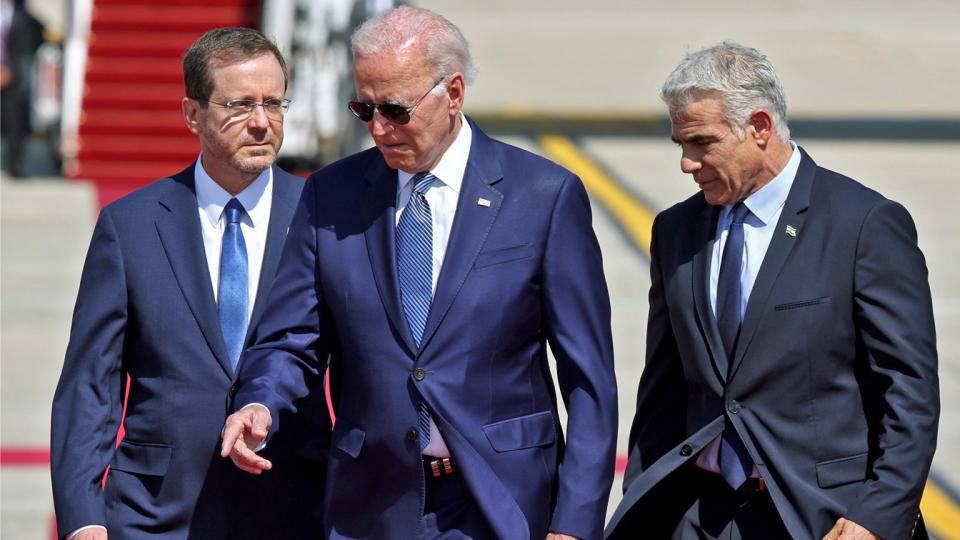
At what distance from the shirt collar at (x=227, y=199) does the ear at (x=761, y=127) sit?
131cm

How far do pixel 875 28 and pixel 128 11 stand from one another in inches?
744

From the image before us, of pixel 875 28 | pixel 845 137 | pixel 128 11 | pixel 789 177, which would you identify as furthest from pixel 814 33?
pixel 789 177

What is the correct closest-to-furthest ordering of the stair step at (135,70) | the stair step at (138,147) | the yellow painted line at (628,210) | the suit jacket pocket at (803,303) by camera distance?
the suit jacket pocket at (803,303)
the yellow painted line at (628,210)
the stair step at (138,147)
the stair step at (135,70)

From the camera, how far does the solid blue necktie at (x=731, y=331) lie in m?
3.60

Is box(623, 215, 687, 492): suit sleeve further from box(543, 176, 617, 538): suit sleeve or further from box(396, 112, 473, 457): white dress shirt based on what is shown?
box(396, 112, 473, 457): white dress shirt

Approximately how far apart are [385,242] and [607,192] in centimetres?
1094

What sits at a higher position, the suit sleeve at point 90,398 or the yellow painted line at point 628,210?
the suit sleeve at point 90,398

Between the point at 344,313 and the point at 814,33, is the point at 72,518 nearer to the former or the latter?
the point at 344,313

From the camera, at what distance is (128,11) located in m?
15.8

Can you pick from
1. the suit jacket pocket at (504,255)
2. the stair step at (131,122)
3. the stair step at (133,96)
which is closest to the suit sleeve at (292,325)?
the suit jacket pocket at (504,255)

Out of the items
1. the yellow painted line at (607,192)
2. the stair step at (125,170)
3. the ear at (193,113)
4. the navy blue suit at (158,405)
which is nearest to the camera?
the navy blue suit at (158,405)

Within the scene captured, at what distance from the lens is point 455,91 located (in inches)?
140

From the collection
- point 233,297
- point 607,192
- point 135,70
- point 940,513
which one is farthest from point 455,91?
point 135,70

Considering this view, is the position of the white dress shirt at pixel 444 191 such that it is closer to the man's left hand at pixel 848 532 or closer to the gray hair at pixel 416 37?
the gray hair at pixel 416 37
